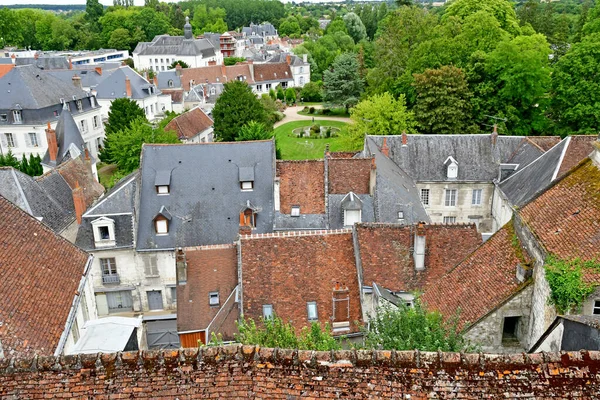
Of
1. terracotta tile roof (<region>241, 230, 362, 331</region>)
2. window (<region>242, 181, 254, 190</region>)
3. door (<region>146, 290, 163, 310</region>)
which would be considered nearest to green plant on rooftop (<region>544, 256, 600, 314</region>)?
terracotta tile roof (<region>241, 230, 362, 331</region>)

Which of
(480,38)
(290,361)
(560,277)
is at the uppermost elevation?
(480,38)

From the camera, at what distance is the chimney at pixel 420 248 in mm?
19469

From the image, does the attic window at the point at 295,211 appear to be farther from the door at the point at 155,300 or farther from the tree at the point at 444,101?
the tree at the point at 444,101

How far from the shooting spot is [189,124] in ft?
169

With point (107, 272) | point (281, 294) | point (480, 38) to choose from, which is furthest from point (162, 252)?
point (480, 38)

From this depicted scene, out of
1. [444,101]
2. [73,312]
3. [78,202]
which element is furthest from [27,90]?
[73,312]

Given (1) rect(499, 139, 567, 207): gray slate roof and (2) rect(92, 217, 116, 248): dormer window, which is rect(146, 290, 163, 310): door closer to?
(2) rect(92, 217, 116, 248): dormer window

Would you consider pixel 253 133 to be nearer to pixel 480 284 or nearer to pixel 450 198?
pixel 450 198

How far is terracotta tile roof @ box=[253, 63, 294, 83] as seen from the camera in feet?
303

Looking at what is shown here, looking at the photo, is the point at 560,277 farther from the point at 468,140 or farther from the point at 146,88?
the point at 146,88

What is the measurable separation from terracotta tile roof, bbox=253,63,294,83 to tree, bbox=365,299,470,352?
83204mm

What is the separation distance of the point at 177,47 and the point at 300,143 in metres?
63.5

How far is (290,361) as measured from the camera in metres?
8.40

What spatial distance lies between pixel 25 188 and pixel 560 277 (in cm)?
2518
